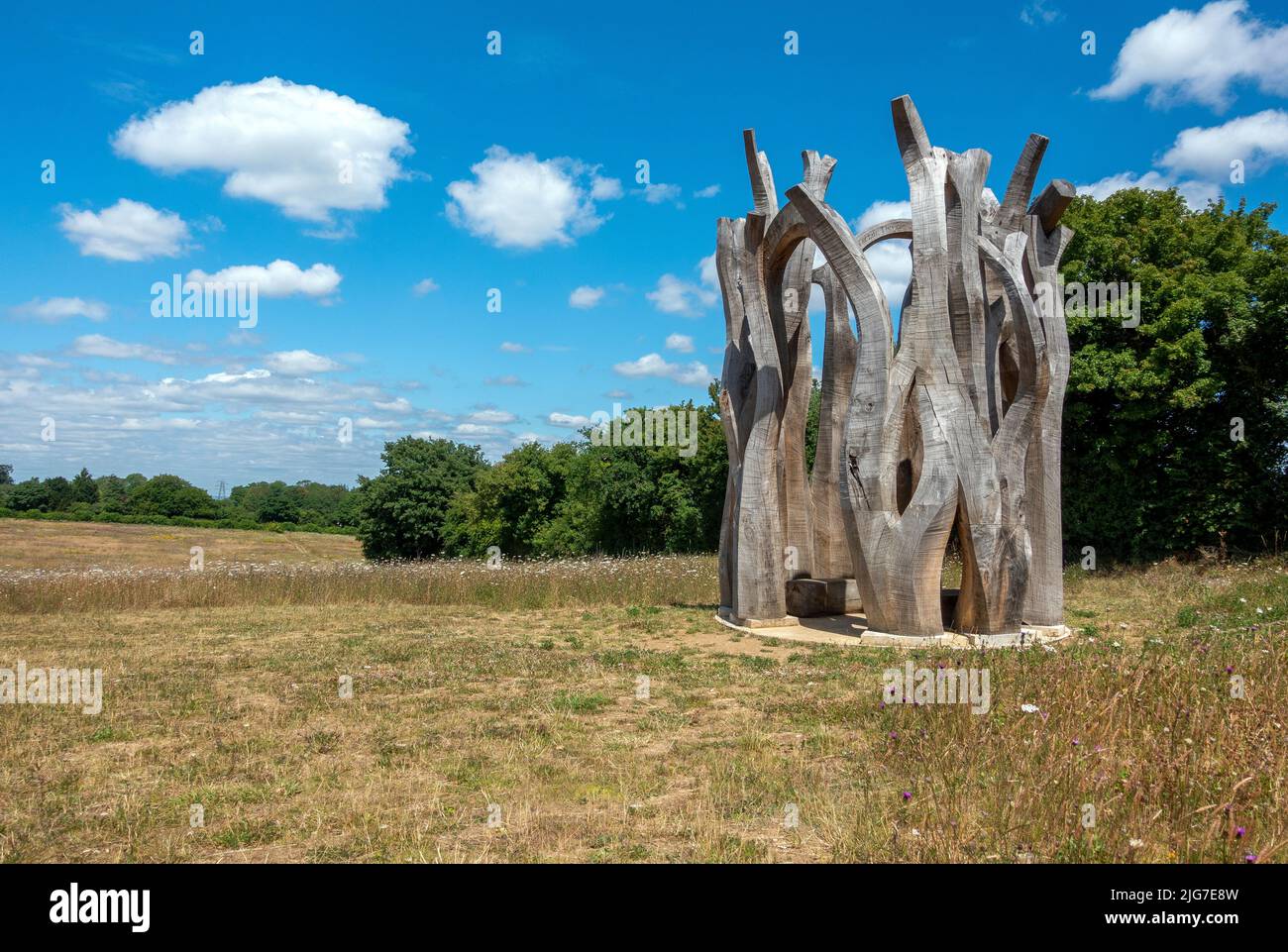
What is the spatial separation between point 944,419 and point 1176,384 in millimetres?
11496

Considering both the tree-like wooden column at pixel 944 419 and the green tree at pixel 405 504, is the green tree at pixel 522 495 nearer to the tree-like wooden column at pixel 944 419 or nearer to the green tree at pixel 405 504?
the green tree at pixel 405 504

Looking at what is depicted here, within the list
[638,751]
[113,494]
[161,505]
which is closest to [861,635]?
[638,751]

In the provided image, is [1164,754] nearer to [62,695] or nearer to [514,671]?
[514,671]

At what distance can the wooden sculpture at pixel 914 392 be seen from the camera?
10289 mm

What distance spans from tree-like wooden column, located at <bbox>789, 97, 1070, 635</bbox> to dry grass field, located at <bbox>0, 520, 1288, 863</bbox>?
102cm

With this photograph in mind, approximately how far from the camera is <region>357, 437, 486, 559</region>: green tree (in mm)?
50875

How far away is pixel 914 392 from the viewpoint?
10484 millimetres

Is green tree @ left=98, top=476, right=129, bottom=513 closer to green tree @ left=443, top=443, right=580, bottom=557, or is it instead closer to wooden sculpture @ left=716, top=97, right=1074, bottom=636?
green tree @ left=443, top=443, right=580, bottom=557

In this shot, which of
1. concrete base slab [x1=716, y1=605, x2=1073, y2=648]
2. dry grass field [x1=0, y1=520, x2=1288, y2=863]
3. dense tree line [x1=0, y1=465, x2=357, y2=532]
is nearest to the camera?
dry grass field [x1=0, y1=520, x2=1288, y2=863]

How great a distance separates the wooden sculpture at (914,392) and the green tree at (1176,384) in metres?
7.71

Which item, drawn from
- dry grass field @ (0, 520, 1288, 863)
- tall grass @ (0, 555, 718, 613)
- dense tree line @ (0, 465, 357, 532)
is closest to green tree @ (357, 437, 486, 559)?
dense tree line @ (0, 465, 357, 532)

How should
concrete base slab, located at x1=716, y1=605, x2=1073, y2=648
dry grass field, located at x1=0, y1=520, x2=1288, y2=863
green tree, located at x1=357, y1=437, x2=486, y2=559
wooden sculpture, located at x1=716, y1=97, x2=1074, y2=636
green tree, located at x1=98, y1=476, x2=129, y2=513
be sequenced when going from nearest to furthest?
dry grass field, located at x1=0, y1=520, x2=1288, y2=863 → concrete base slab, located at x1=716, y1=605, x2=1073, y2=648 → wooden sculpture, located at x1=716, y1=97, x2=1074, y2=636 → green tree, located at x1=357, y1=437, x2=486, y2=559 → green tree, located at x1=98, y1=476, x2=129, y2=513

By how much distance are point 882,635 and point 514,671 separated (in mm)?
4409

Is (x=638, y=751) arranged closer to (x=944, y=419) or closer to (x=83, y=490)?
(x=944, y=419)
